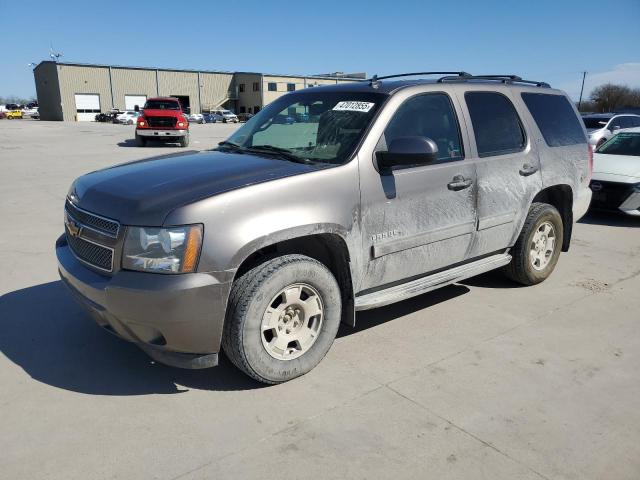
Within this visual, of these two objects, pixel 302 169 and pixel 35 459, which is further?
pixel 302 169

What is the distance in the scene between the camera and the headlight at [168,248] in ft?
8.80

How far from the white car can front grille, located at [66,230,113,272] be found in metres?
7.77

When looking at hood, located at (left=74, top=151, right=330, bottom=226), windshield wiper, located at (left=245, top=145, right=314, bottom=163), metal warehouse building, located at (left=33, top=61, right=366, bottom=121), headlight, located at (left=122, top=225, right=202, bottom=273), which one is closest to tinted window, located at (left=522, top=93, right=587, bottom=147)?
windshield wiper, located at (left=245, top=145, right=314, bottom=163)

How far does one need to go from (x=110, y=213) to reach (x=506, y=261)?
11.2 feet

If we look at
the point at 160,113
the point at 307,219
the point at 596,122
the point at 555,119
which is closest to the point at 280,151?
the point at 307,219

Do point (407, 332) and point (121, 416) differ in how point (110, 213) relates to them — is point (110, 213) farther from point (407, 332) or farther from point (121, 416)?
point (407, 332)

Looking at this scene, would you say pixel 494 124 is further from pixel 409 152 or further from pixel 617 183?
pixel 617 183

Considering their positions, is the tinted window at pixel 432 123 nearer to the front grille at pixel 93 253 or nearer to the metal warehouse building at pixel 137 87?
the front grille at pixel 93 253

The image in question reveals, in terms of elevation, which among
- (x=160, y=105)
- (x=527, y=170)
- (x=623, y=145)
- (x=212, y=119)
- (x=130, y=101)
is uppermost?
(x=130, y=101)

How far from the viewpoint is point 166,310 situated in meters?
2.67

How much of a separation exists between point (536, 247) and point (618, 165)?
178 inches

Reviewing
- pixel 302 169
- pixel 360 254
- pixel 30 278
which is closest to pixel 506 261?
pixel 360 254

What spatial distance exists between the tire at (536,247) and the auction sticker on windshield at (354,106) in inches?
80.7

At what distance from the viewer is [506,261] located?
4617 millimetres
